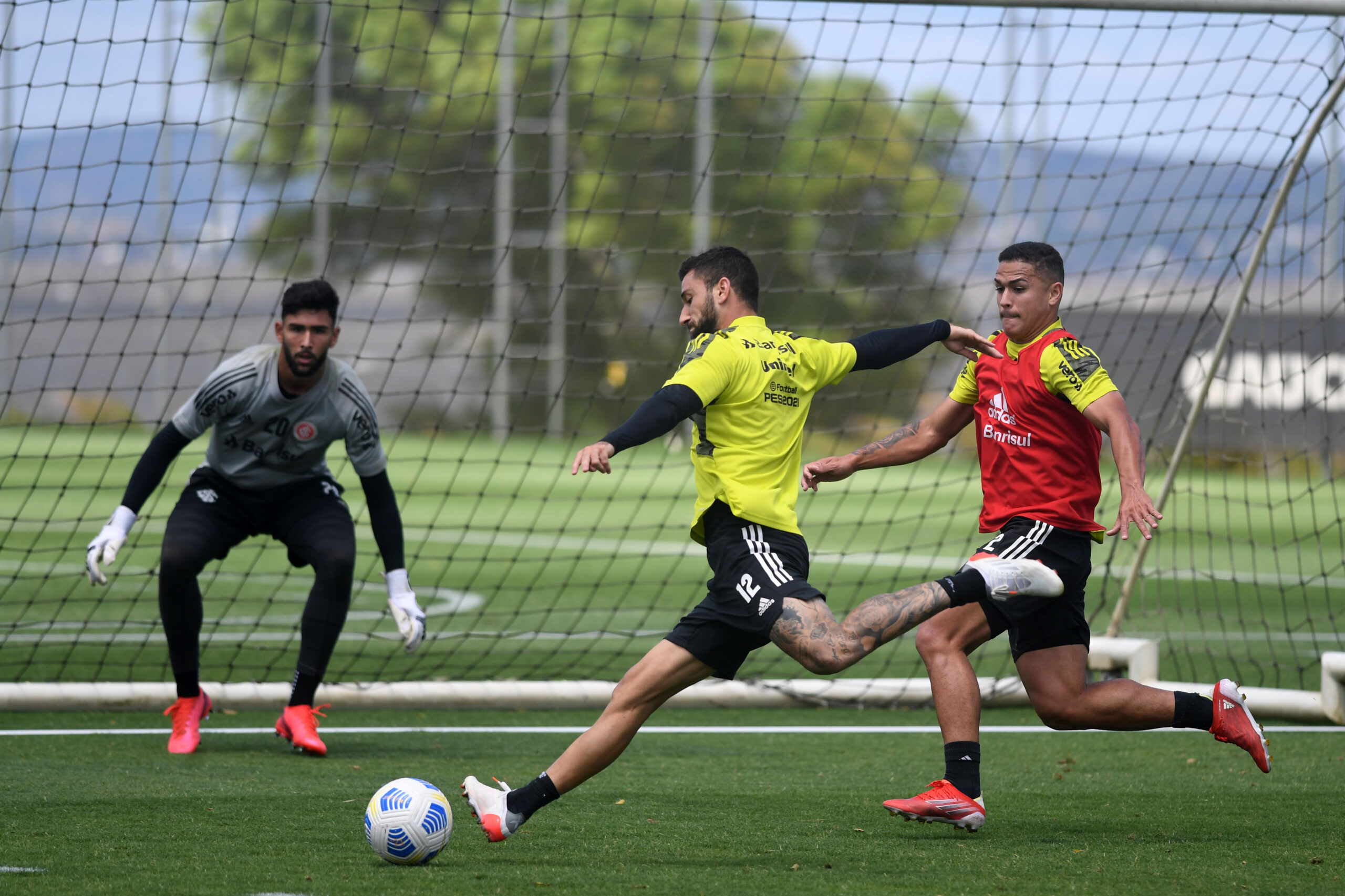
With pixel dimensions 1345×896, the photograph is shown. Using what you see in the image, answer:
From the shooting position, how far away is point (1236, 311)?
6.72 m

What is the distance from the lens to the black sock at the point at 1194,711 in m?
4.35

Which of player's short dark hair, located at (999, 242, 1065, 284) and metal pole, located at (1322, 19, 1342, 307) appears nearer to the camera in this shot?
player's short dark hair, located at (999, 242, 1065, 284)

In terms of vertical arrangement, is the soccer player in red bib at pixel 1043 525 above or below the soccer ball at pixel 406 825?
above

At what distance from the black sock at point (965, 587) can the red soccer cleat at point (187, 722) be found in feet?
9.91

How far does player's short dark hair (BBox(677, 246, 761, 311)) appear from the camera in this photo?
13.6ft

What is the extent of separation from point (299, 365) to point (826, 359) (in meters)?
2.14

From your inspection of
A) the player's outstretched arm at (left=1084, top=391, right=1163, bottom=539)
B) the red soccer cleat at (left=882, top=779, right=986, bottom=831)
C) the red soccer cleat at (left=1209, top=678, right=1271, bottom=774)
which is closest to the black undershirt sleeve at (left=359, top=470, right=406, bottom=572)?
the red soccer cleat at (left=882, top=779, right=986, bottom=831)

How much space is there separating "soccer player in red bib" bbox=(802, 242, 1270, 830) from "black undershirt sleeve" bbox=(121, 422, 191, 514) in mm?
2500

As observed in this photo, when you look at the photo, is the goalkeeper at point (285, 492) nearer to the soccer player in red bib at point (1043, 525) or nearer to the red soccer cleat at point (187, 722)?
the red soccer cleat at point (187, 722)

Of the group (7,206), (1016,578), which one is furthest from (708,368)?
(7,206)

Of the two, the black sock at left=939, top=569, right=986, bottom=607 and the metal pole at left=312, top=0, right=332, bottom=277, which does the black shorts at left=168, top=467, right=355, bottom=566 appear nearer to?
the black sock at left=939, top=569, right=986, bottom=607

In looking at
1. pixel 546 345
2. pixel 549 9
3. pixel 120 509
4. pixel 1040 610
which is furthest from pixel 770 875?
pixel 549 9

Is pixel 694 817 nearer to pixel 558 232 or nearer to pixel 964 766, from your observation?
pixel 964 766

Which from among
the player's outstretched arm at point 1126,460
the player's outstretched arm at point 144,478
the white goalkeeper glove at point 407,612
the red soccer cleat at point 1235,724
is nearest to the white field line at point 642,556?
the white goalkeeper glove at point 407,612
